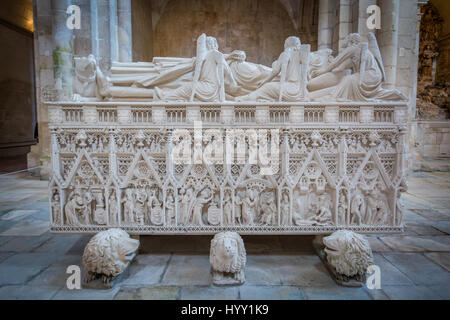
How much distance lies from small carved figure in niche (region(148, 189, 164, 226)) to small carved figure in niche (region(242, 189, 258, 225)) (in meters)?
0.98

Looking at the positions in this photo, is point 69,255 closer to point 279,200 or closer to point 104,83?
point 104,83

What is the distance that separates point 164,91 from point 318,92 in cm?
198

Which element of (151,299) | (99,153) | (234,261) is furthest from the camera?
(99,153)

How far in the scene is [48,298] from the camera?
2.73 m

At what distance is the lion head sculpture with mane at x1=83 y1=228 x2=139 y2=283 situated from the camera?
2893mm

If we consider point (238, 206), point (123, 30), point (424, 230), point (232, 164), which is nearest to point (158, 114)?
point (232, 164)

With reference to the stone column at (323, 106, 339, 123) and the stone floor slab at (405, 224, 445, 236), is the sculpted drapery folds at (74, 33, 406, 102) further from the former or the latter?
the stone floor slab at (405, 224, 445, 236)

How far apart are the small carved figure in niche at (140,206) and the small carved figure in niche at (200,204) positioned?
0.59 m

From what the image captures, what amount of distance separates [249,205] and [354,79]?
1.96 metres

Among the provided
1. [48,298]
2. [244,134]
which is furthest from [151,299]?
[244,134]

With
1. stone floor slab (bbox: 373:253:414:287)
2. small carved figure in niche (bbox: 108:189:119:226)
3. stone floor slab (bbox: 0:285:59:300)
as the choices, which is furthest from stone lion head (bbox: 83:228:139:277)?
stone floor slab (bbox: 373:253:414:287)

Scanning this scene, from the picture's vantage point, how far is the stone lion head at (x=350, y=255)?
2.92m

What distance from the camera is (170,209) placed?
340 cm

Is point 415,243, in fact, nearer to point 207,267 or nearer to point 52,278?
point 207,267
